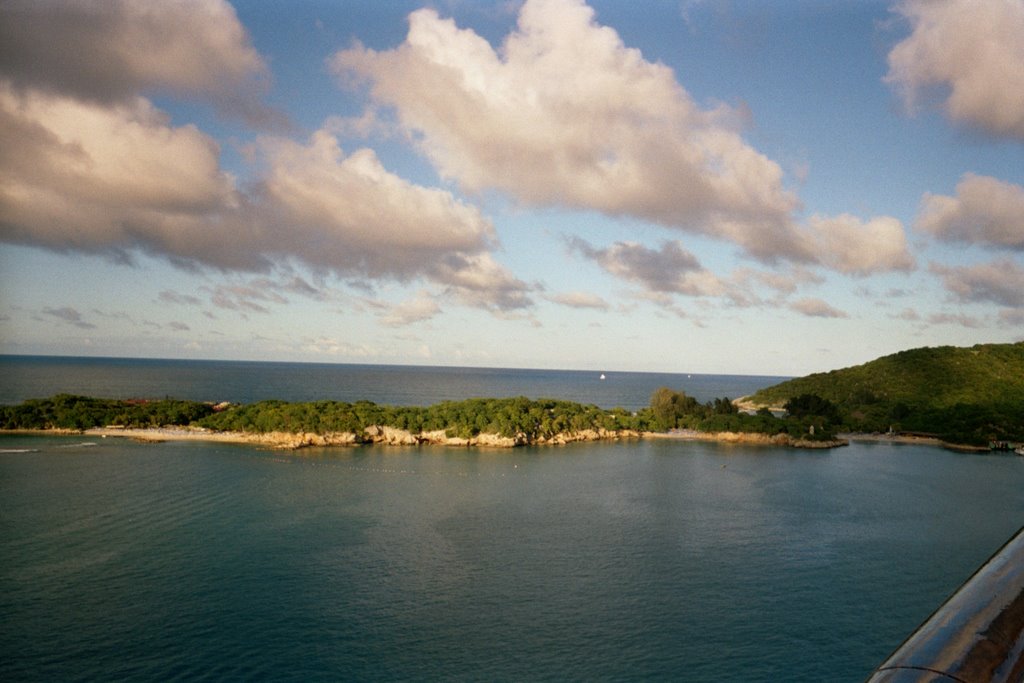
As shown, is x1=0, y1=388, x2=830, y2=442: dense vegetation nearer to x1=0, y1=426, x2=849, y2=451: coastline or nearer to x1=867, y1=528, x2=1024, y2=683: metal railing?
x1=0, y1=426, x2=849, y2=451: coastline

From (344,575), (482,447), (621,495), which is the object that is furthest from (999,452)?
(344,575)

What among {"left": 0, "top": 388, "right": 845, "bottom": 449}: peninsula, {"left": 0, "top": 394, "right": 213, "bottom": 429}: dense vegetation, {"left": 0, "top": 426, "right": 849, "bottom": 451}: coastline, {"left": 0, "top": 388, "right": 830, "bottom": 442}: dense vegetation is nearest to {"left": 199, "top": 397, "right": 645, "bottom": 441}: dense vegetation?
{"left": 0, "top": 388, "right": 830, "bottom": 442}: dense vegetation

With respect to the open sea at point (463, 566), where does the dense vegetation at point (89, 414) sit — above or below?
above

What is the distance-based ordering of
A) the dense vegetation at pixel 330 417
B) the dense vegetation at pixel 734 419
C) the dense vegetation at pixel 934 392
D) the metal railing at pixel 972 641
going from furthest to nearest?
the dense vegetation at pixel 934 392 → the dense vegetation at pixel 734 419 → the dense vegetation at pixel 330 417 → the metal railing at pixel 972 641

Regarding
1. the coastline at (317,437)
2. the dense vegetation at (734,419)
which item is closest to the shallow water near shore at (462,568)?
the coastline at (317,437)

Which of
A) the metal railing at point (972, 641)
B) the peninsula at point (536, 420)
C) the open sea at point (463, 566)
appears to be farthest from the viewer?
the peninsula at point (536, 420)

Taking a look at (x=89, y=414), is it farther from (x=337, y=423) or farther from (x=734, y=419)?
(x=734, y=419)

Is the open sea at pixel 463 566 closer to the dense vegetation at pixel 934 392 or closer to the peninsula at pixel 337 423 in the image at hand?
the peninsula at pixel 337 423

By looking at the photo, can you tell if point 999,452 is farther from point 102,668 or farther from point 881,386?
point 102,668
